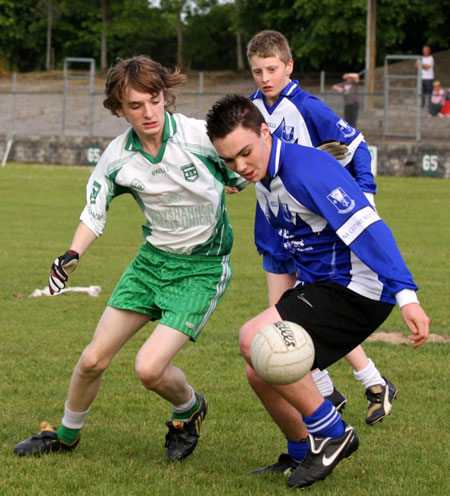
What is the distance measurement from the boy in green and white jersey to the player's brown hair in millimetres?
1041

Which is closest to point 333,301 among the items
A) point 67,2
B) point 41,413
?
point 41,413

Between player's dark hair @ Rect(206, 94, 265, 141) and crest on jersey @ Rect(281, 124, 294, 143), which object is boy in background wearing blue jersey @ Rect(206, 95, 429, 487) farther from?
crest on jersey @ Rect(281, 124, 294, 143)

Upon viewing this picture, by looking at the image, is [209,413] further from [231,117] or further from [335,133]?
[231,117]

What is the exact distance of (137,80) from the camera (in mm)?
4496

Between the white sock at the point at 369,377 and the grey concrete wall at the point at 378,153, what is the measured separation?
1792cm

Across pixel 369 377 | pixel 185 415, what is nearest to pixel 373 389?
pixel 369 377

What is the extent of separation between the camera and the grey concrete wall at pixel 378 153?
2302cm

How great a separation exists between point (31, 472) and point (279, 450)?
1.29m

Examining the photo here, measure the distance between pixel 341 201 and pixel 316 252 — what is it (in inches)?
14.1

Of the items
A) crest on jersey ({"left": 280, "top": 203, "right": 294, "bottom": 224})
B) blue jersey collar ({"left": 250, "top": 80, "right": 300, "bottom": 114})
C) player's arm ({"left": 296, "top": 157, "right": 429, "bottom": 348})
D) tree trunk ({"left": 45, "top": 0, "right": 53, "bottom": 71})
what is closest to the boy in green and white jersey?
crest on jersey ({"left": 280, "top": 203, "right": 294, "bottom": 224})

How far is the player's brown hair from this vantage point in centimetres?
560

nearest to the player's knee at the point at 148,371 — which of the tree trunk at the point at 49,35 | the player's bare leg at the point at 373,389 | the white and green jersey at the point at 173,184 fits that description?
the white and green jersey at the point at 173,184

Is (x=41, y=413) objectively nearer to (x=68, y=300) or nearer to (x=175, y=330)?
(x=175, y=330)

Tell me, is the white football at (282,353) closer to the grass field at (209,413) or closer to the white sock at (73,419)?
the grass field at (209,413)
